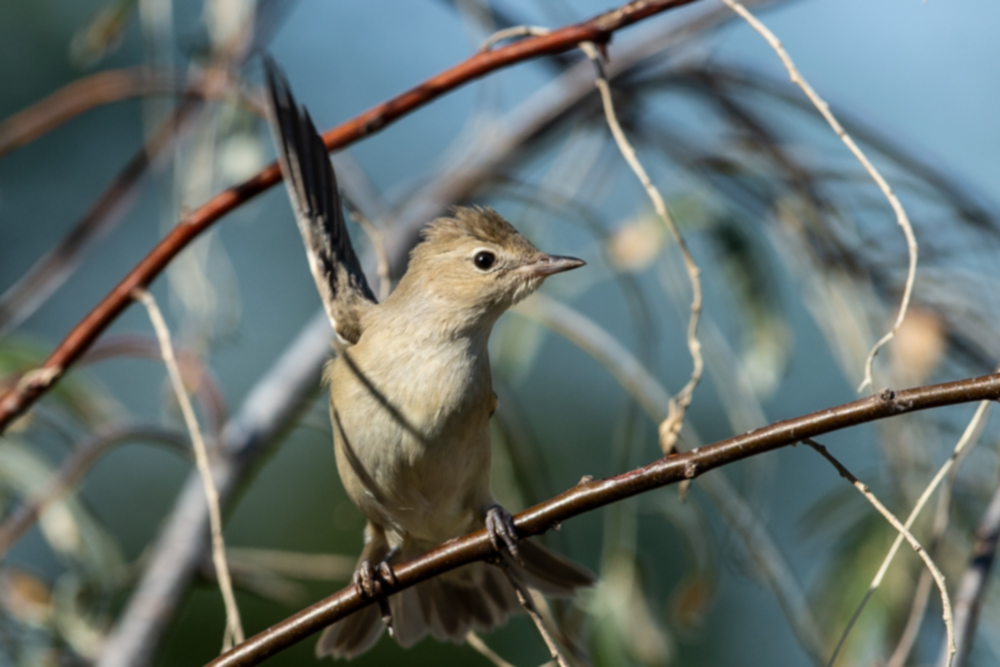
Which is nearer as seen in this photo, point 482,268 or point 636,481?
point 636,481

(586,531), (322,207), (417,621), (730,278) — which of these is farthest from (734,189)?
(586,531)

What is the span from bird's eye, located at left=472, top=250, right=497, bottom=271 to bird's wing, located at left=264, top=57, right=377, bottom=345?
1.15 ft

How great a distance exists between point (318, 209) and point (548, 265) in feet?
2.06

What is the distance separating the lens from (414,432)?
2.55 m

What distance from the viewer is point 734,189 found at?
3547 mm

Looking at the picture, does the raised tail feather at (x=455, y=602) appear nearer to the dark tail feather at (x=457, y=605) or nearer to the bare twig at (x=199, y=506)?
the dark tail feather at (x=457, y=605)

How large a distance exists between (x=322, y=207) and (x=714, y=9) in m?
1.54

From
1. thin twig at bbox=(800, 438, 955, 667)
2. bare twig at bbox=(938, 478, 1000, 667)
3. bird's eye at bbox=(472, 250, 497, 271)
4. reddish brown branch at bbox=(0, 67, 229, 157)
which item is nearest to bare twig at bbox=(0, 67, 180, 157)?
reddish brown branch at bbox=(0, 67, 229, 157)

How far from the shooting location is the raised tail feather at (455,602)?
9.33ft

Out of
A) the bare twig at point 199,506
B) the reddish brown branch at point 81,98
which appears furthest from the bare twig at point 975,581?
the reddish brown branch at point 81,98

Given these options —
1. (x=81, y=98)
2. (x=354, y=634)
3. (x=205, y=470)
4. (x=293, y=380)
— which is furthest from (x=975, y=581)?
(x=81, y=98)

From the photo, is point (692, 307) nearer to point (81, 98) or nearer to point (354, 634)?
point (354, 634)

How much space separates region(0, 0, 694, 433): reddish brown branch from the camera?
209 cm

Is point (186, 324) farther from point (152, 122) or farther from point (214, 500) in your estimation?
point (214, 500)
